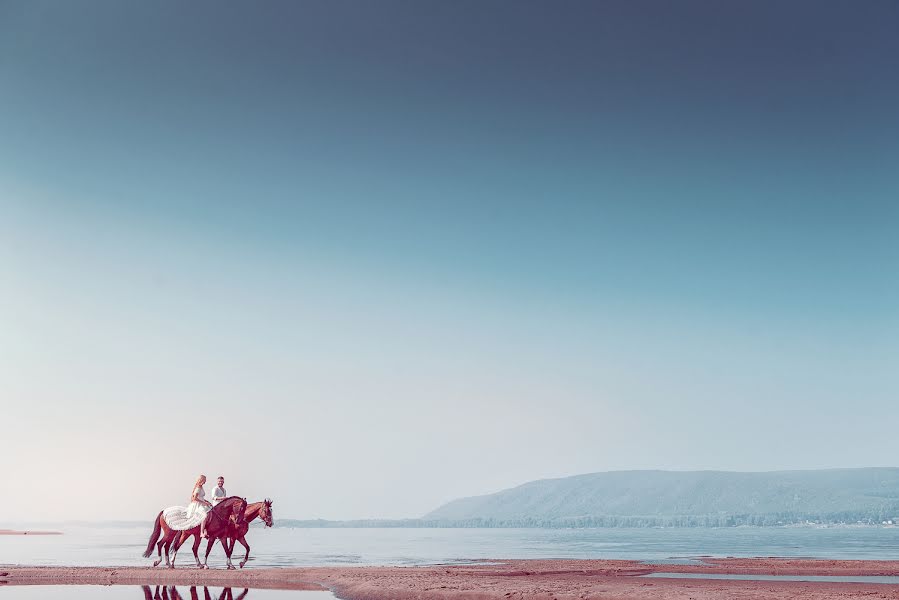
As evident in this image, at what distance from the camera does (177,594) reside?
1009 inches

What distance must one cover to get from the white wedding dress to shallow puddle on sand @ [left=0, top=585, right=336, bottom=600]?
16.7ft

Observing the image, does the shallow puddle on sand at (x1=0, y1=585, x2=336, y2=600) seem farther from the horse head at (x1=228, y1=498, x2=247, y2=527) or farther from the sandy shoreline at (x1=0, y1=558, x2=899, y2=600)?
the horse head at (x1=228, y1=498, x2=247, y2=527)

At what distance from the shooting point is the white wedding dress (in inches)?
1348

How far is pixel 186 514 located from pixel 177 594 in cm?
942

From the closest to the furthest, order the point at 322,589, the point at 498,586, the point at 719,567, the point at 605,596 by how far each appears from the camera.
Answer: the point at 605,596 → the point at 498,586 → the point at 322,589 → the point at 719,567

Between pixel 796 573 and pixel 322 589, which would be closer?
pixel 322 589

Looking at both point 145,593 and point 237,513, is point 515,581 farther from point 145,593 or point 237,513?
point 237,513

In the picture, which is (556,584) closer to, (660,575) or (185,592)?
(660,575)

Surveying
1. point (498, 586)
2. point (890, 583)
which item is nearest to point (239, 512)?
point (498, 586)

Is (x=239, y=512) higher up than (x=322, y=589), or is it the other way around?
(x=239, y=512)

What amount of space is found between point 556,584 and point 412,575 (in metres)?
6.21

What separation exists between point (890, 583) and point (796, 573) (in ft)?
20.7

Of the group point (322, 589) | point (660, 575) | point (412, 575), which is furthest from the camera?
point (660, 575)

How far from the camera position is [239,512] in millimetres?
34906
